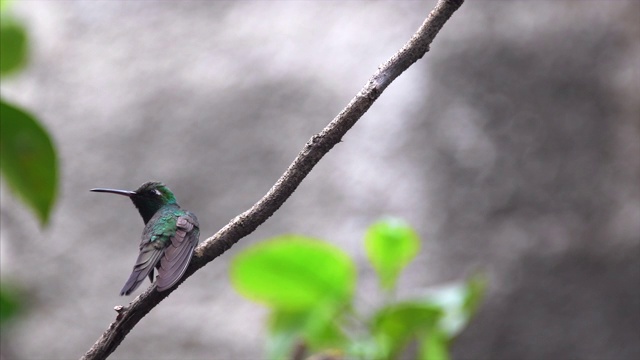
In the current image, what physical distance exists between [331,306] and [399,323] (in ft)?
0.51

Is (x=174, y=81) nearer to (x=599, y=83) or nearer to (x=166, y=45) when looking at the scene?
(x=166, y=45)

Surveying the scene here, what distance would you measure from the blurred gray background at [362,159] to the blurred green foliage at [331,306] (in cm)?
257

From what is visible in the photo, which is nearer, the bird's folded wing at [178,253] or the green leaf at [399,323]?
the bird's folded wing at [178,253]

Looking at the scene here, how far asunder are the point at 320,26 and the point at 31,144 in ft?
13.8

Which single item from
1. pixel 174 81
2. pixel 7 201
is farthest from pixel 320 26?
pixel 7 201

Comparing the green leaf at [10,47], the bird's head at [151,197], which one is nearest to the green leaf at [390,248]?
the bird's head at [151,197]

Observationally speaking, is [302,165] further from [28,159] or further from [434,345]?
[434,345]

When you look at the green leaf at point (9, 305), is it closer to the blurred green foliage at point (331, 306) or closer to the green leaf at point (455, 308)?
the blurred green foliage at point (331, 306)

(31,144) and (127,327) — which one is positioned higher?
(31,144)

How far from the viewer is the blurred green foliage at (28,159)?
89cm

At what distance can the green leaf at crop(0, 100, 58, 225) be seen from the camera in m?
0.89

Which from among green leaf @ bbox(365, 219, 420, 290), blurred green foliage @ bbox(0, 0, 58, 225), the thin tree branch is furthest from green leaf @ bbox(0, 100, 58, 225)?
green leaf @ bbox(365, 219, 420, 290)

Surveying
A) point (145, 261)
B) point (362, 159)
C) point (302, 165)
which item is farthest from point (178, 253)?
point (362, 159)

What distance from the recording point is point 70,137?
4.96m
